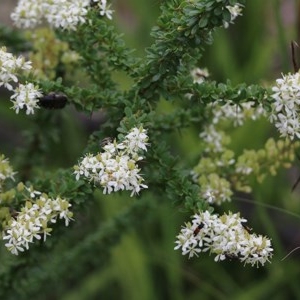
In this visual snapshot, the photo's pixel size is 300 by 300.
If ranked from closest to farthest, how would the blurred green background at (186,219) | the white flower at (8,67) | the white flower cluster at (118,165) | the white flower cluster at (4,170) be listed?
the white flower cluster at (118,165)
the white flower at (8,67)
the white flower cluster at (4,170)
the blurred green background at (186,219)

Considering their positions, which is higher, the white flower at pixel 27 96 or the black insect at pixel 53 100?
the black insect at pixel 53 100

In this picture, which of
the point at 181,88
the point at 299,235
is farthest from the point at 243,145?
the point at 181,88

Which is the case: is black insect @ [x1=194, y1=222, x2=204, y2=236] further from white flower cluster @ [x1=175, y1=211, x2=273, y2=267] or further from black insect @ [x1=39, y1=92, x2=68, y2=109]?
black insect @ [x1=39, y1=92, x2=68, y2=109]

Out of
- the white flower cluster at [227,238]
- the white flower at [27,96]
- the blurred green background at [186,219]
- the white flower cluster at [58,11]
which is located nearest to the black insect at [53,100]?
the white flower at [27,96]

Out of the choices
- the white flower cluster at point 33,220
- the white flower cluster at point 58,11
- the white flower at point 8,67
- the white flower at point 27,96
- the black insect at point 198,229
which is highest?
the white flower cluster at point 58,11

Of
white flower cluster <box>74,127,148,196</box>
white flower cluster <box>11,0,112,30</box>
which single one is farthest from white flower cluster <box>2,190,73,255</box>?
white flower cluster <box>11,0,112,30</box>

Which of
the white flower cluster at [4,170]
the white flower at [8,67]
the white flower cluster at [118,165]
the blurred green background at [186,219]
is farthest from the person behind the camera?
the blurred green background at [186,219]

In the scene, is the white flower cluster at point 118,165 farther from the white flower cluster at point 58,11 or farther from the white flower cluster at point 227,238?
the white flower cluster at point 58,11

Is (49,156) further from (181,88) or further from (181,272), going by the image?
(181,88)
